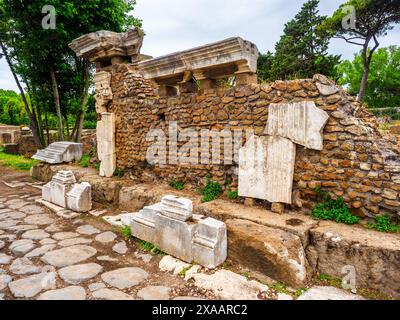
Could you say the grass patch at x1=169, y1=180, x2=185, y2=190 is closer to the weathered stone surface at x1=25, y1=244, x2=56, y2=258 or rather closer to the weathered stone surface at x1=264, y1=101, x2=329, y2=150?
the weathered stone surface at x1=264, y1=101, x2=329, y2=150

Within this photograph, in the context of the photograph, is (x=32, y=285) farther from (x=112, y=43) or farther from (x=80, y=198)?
(x=112, y=43)

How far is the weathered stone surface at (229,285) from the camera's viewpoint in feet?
8.22

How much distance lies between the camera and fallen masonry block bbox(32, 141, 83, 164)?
24.2 ft

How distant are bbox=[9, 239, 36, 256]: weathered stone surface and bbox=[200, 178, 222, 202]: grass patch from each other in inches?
92.6

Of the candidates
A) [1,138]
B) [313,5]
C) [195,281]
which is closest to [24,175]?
[195,281]

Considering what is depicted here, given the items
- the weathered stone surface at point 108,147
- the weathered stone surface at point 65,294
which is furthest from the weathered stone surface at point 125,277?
the weathered stone surface at point 108,147

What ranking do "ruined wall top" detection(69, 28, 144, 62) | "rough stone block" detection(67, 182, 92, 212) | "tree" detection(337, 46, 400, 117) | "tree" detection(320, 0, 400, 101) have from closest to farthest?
"rough stone block" detection(67, 182, 92, 212), "ruined wall top" detection(69, 28, 144, 62), "tree" detection(320, 0, 400, 101), "tree" detection(337, 46, 400, 117)

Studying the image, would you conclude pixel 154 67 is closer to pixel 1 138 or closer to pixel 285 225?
pixel 285 225

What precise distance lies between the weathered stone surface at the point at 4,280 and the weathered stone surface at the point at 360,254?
9.88 feet

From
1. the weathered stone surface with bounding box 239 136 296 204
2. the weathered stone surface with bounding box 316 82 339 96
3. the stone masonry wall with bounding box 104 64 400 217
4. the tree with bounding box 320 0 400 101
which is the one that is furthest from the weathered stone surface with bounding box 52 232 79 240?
the tree with bounding box 320 0 400 101

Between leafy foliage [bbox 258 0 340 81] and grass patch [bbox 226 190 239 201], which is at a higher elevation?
leafy foliage [bbox 258 0 340 81]

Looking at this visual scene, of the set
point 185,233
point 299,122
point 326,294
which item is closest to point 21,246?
point 185,233

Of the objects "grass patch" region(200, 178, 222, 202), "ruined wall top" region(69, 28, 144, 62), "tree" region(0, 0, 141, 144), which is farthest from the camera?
"tree" region(0, 0, 141, 144)

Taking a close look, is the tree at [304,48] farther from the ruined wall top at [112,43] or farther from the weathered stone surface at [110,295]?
the weathered stone surface at [110,295]
